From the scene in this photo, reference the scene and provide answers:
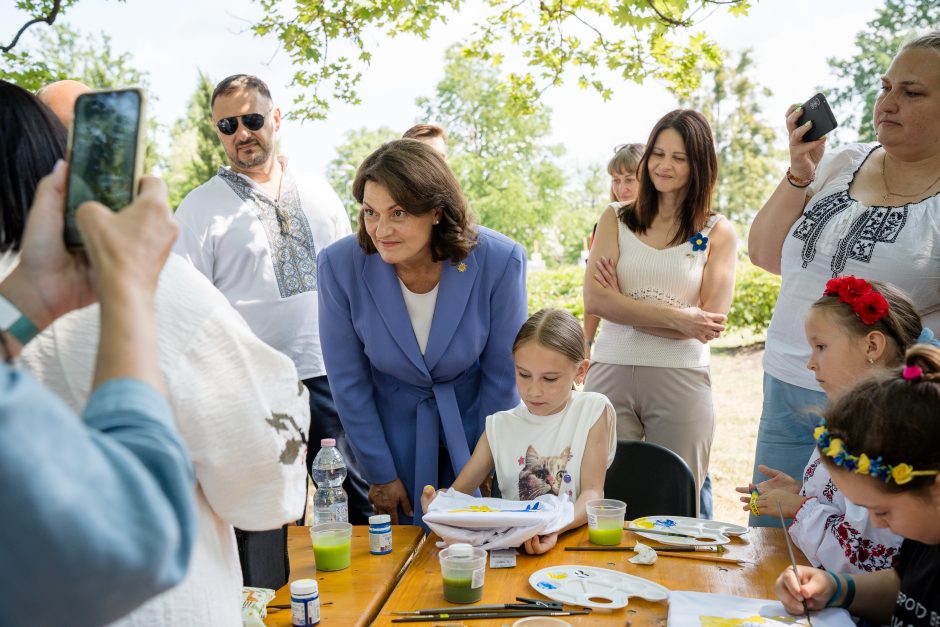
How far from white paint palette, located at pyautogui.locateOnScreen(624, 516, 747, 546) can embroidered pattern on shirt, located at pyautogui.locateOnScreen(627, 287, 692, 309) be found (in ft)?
3.74

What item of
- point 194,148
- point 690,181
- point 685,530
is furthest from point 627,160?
point 194,148

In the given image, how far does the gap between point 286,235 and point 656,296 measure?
1634 mm

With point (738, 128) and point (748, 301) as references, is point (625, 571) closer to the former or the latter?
point (748, 301)

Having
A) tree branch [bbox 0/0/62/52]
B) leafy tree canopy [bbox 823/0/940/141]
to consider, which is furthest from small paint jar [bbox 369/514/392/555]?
leafy tree canopy [bbox 823/0/940/141]

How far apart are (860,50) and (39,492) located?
22.9 meters

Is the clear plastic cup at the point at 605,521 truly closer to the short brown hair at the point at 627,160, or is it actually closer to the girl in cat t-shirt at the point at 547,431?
the girl in cat t-shirt at the point at 547,431

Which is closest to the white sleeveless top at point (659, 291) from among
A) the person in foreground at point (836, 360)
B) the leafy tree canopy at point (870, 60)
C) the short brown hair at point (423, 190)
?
the short brown hair at point (423, 190)

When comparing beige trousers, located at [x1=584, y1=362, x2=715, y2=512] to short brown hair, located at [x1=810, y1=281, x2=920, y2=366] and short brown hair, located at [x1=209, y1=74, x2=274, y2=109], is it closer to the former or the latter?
short brown hair, located at [x1=810, y1=281, x2=920, y2=366]

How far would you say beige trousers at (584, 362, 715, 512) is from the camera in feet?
10.2

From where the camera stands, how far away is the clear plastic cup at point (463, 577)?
172 centimetres

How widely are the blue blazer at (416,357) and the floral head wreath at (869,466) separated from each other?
1.35 metres

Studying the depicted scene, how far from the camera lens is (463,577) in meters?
1.72

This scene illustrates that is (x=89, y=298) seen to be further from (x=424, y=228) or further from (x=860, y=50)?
(x=860, y=50)

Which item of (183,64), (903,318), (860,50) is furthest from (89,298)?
(183,64)
